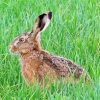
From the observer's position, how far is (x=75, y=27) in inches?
261

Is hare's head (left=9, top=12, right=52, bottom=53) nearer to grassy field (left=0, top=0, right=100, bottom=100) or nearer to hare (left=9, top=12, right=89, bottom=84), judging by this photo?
hare (left=9, top=12, right=89, bottom=84)

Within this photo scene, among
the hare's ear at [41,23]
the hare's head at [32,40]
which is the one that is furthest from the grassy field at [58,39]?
the hare's ear at [41,23]

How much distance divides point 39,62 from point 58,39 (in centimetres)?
106

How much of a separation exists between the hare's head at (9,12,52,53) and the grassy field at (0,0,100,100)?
0.24 meters

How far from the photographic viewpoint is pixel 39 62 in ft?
17.0

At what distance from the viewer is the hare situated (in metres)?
5.01

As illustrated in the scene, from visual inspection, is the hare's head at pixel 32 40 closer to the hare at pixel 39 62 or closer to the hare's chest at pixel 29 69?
the hare at pixel 39 62

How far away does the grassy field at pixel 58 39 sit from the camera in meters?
4.67

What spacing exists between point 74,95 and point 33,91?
377 mm

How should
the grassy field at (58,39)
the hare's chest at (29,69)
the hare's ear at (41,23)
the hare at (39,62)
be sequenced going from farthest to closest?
the hare's ear at (41,23)
the hare's chest at (29,69)
the hare at (39,62)
the grassy field at (58,39)

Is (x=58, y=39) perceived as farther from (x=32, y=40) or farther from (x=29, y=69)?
(x=29, y=69)

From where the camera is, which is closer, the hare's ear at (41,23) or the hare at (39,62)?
the hare at (39,62)

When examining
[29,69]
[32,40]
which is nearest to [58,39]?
[32,40]

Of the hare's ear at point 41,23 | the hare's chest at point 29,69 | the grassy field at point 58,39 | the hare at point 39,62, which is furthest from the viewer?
the hare's ear at point 41,23
